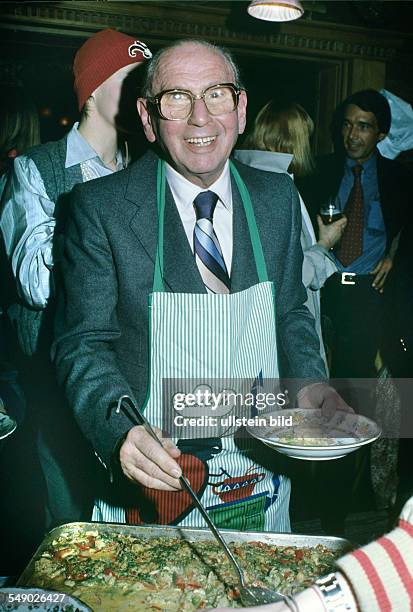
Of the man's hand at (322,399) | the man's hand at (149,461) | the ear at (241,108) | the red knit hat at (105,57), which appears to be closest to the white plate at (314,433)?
the man's hand at (322,399)

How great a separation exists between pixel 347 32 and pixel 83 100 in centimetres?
186

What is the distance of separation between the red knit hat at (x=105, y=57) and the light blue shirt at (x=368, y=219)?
1.52 meters

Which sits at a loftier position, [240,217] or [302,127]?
[302,127]

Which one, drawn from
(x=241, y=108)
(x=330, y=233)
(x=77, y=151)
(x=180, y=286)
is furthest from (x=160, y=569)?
(x=330, y=233)

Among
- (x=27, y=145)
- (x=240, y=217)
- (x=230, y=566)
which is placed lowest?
(x=230, y=566)

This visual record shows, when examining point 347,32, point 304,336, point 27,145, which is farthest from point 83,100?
point 347,32

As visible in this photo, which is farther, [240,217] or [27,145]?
[27,145]

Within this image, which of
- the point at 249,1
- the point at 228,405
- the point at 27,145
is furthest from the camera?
the point at 249,1

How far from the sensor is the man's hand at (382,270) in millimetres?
3180

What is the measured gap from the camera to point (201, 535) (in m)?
1.27

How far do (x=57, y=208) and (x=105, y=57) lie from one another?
469 mm

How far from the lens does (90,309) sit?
1436 millimetres

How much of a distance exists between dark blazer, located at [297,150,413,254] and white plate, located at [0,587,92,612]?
8.06ft

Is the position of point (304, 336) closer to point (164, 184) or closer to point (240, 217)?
point (240, 217)
